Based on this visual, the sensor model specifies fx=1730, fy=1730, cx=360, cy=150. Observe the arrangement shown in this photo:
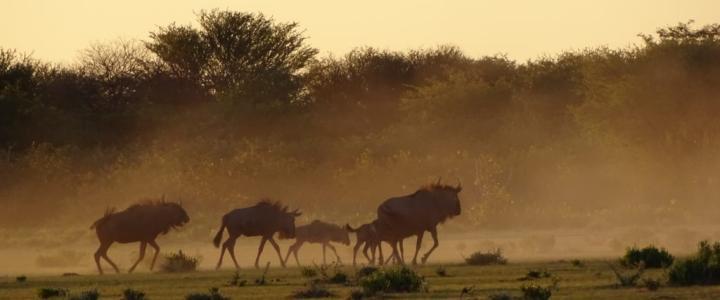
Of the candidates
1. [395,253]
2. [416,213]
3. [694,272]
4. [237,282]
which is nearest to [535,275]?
[694,272]

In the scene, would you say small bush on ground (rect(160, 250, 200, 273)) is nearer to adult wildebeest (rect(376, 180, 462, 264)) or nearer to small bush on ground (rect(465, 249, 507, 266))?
adult wildebeest (rect(376, 180, 462, 264))

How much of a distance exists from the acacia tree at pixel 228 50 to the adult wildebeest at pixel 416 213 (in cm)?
4661

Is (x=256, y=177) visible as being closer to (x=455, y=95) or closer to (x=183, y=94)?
(x=455, y=95)

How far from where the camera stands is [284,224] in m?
36.3

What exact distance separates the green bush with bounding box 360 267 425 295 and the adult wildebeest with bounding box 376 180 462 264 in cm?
915

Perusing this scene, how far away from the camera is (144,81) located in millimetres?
82562

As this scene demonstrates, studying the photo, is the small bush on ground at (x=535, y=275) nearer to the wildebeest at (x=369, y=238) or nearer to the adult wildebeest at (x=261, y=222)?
the wildebeest at (x=369, y=238)

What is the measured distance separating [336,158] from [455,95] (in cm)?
1285

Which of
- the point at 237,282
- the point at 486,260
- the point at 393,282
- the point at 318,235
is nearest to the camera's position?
the point at 393,282

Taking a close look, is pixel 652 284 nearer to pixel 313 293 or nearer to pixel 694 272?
pixel 694 272

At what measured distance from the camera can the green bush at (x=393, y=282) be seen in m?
23.7

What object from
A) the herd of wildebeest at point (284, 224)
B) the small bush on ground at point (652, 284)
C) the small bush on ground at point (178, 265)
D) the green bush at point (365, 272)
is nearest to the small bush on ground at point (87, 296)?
the green bush at point (365, 272)

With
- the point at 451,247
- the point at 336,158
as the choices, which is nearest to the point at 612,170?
the point at 336,158

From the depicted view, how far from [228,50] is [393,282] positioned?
59360mm
